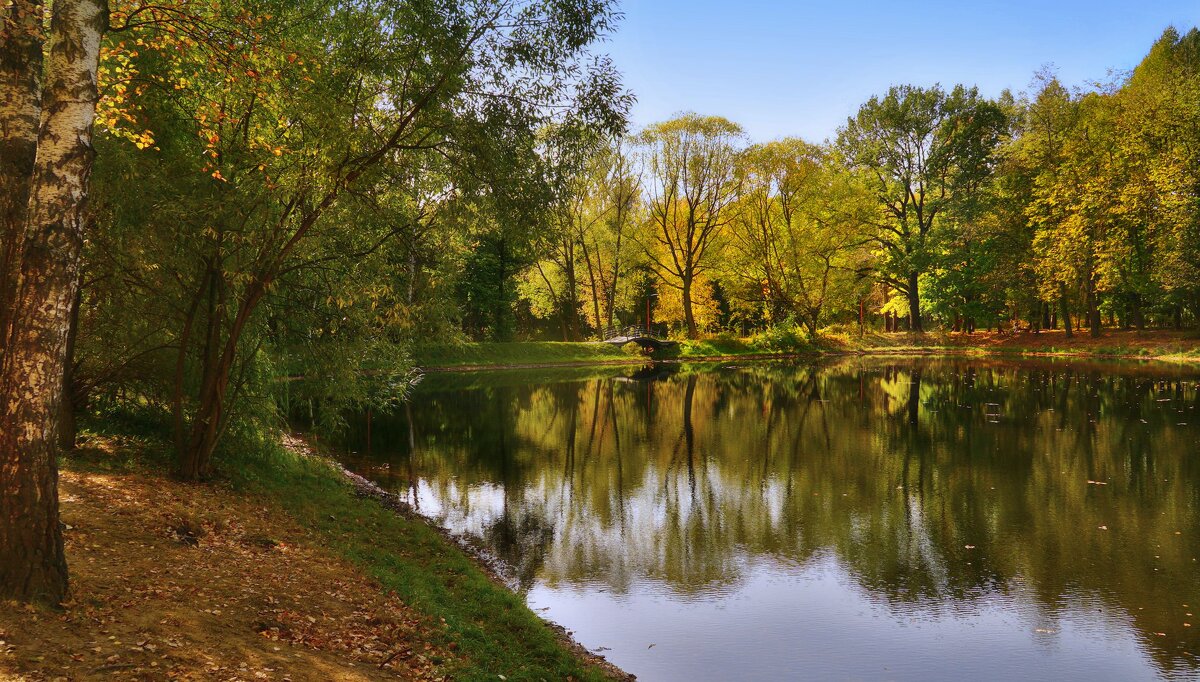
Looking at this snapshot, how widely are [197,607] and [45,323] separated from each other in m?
3.01

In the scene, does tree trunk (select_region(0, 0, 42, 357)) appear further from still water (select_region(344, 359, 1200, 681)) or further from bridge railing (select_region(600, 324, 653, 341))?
bridge railing (select_region(600, 324, 653, 341))

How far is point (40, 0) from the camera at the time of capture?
20.4 feet

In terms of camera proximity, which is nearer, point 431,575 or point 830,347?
point 431,575

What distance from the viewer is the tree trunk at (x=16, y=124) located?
228 inches

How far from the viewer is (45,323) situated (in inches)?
223

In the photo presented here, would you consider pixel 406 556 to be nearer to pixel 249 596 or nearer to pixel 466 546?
pixel 466 546

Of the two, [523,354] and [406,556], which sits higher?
[523,354]

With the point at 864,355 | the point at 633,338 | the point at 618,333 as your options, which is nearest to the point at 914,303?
the point at 864,355

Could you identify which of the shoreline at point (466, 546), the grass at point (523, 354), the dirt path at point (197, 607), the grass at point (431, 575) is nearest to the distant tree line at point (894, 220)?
the grass at point (523, 354)

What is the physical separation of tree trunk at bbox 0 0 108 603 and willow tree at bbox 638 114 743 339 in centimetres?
5211

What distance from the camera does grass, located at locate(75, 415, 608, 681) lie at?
815cm

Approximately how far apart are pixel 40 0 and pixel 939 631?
478 inches

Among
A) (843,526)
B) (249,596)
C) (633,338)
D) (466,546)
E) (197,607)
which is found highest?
(633,338)

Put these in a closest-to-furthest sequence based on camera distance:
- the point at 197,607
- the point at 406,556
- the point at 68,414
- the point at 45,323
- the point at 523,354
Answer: the point at 45,323 → the point at 197,607 → the point at 68,414 → the point at 406,556 → the point at 523,354
